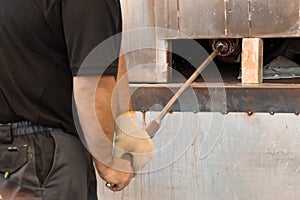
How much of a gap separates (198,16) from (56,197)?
3.52 feet

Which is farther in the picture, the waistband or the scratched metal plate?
the scratched metal plate

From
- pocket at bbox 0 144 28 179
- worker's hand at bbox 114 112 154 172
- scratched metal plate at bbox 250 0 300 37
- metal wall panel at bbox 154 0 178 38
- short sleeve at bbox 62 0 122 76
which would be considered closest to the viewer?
short sleeve at bbox 62 0 122 76

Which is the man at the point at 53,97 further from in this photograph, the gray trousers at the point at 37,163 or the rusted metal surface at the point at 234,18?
the rusted metal surface at the point at 234,18

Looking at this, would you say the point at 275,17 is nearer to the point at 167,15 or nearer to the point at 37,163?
the point at 167,15

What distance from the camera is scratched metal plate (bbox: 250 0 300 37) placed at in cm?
184

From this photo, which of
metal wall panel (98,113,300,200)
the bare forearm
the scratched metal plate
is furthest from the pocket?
the scratched metal plate

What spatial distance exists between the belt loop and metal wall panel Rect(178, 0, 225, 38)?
101cm

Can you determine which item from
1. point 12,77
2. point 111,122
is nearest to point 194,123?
point 111,122

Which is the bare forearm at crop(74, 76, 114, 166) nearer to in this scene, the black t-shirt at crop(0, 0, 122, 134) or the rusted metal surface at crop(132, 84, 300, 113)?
the black t-shirt at crop(0, 0, 122, 134)

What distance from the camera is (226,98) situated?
1.92 metres

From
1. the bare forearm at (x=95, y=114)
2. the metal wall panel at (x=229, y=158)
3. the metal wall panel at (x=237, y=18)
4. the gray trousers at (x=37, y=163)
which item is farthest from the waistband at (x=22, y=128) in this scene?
the metal wall panel at (x=237, y=18)

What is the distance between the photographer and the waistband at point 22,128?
1.17 m

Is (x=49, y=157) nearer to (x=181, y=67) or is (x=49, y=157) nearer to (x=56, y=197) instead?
(x=56, y=197)

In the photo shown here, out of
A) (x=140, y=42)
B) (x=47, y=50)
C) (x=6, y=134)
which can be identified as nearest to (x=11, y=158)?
(x=6, y=134)
